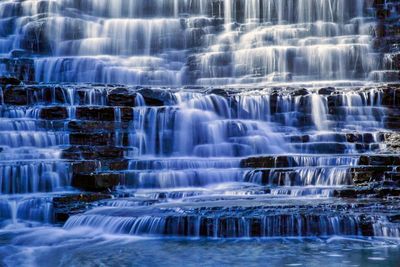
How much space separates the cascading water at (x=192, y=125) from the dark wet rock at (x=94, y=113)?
1.8 inches

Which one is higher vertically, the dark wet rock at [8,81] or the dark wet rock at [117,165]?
the dark wet rock at [8,81]

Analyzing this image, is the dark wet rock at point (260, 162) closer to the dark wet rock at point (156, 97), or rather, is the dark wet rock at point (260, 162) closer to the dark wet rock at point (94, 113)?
the dark wet rock at point (94, 113)

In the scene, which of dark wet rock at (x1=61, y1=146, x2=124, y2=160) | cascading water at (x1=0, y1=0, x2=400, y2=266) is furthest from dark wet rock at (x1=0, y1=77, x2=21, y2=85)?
dark wet rock at (x1=61, y1=146, x2=124, y2=160)

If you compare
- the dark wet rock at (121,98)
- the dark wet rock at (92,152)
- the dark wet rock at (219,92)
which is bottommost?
the dark wet rock at (92,152)

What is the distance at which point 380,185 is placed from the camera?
13.5 m

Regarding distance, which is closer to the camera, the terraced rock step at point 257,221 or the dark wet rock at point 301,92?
the terraced rock step at point 257,221

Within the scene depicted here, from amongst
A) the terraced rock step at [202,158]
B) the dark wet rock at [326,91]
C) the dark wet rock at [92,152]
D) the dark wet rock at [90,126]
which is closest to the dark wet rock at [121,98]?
the terraced rock step at [202,158]

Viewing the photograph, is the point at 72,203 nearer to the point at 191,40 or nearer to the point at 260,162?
the point at 260,162

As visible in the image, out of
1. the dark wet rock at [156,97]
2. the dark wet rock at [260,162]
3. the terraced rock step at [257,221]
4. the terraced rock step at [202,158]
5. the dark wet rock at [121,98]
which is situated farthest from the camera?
the dark wet rock at [156,97]

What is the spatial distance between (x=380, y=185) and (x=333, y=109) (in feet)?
21.9

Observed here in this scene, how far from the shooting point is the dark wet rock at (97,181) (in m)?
14.4

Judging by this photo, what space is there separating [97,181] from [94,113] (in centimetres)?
460

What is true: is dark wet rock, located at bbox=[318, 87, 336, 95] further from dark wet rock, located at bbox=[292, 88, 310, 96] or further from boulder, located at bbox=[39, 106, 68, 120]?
boulder, located at bbox=[39, 106, 68, 120]

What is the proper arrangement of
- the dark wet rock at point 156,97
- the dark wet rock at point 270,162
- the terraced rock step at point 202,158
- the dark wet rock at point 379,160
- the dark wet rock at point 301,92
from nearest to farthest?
the terraced rock step at point 202,158 < the dark wet rock at point 379,160 < the dark wet rock at point 270,162 < the dark wet rock at point 156,97 < the dark wet rock at point 301,92
